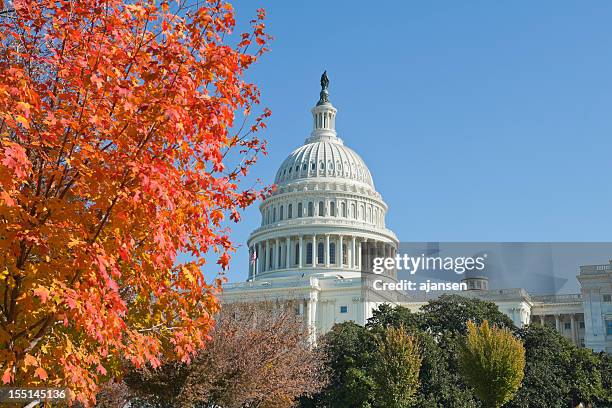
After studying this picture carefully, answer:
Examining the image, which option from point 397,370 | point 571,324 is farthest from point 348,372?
point 571,324

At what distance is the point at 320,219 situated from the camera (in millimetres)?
139250

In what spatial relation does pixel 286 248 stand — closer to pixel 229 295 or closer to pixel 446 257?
pixel 229 295

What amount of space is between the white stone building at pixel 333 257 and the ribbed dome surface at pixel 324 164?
0.67 ft

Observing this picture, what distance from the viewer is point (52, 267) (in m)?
11.8

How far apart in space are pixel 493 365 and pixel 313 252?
97217 mm

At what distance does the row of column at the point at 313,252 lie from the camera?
13800 centimetres

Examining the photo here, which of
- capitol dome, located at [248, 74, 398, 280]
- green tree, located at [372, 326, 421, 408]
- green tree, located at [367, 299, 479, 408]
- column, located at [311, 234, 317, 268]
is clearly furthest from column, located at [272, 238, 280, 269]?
green tree, located at [372, 326, 421, 408]

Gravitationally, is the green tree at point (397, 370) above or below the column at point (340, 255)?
below

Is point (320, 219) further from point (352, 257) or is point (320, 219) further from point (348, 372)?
point (348, 372)

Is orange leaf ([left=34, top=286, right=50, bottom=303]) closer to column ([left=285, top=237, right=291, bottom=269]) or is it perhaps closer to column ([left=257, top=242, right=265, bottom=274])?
column ([left=285, top=237, right=291, bottom=269])

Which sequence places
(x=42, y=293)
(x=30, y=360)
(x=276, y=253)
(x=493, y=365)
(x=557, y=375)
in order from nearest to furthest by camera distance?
(x=42, y=293) → (x=30, y=360) → (x=493, y=365) → (x=557, y=375) → (x=276, y=253)

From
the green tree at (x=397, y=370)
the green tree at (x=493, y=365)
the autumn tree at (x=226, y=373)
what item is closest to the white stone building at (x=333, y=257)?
the green tree at (x=397, y=370)

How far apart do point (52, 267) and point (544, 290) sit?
414ft

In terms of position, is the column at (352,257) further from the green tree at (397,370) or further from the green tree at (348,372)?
the green tree at (397,370)
